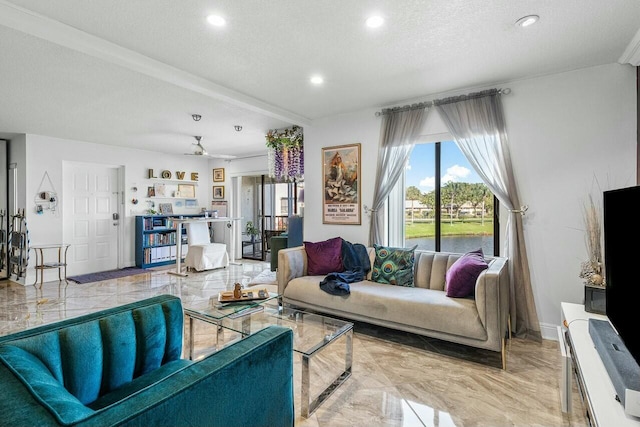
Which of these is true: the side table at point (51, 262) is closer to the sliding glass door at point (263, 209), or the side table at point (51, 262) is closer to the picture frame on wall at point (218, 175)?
the picture frame on wall at point (218, 175)

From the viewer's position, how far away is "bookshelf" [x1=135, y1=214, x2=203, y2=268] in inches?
250

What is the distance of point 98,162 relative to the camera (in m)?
5.96

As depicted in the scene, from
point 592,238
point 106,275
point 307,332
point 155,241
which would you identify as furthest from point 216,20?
point 155,241

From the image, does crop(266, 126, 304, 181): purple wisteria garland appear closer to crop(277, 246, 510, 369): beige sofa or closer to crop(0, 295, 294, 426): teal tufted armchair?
crop(277, 246, 510, 369): beige sofa

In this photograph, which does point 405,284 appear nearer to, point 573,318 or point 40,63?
point 573,318

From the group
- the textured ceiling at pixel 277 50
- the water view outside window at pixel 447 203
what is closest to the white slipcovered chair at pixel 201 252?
the textured ceiling at pixel 277 50

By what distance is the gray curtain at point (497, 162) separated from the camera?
3.00 m

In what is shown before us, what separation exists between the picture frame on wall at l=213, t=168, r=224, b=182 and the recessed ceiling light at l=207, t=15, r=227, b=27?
569 centimetres

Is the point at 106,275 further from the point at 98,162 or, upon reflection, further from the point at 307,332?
the point at 307,332

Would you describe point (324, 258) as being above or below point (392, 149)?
below

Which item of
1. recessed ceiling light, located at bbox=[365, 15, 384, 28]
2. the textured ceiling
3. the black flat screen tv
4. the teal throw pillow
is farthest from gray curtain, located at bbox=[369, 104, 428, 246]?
the black flat screen tv

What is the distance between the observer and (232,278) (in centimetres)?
539

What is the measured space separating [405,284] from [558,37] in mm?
2421

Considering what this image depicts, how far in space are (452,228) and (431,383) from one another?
198 cm
